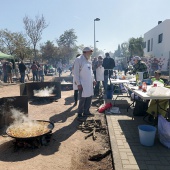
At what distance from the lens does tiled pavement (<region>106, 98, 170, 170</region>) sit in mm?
3285

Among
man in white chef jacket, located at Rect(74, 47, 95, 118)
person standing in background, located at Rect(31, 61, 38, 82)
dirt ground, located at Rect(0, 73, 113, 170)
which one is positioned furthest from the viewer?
person standing in background, located at Rect(31, 61, 38, 82)

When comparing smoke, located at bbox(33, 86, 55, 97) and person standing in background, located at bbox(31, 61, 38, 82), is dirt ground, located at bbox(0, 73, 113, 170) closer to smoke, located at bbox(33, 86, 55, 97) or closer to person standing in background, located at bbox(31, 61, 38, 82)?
smoke, located at bbox(33, 86, 55, 97)

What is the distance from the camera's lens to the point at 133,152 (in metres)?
3.74

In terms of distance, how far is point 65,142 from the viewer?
4.46 m

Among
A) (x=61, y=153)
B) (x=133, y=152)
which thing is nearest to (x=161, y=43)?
(x=133, y=152)

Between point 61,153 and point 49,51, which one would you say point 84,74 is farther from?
point 49,51

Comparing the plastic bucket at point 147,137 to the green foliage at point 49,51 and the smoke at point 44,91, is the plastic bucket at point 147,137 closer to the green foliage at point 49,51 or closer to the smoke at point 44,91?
the smoke at point 44,91

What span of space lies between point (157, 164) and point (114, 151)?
2.67 ft

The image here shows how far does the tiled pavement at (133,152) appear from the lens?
3.29 m

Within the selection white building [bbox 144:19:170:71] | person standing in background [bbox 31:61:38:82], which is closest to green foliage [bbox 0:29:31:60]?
person standing in background [bbox 31:61:38:82]

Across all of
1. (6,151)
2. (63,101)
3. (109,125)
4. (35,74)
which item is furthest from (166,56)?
(6,151)

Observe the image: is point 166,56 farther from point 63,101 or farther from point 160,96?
point 160,96

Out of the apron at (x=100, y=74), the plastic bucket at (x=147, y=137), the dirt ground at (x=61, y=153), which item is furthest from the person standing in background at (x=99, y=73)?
the plastic bucket at (x=147, y=137)

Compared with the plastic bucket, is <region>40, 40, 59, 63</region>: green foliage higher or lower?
higher
